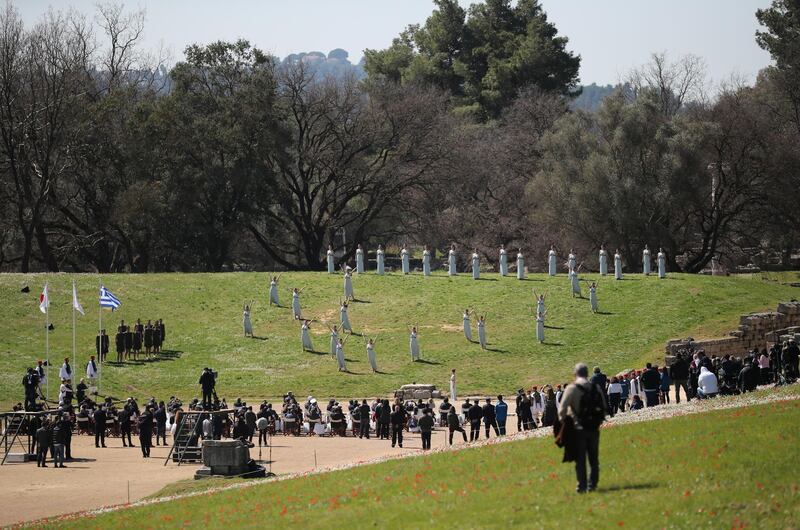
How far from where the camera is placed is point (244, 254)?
84312mm

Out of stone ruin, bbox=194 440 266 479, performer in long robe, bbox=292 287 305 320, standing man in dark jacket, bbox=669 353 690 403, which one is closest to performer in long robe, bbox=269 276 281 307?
performer in long robe, bbox=292 287 305 320

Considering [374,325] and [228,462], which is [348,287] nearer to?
[374,325]

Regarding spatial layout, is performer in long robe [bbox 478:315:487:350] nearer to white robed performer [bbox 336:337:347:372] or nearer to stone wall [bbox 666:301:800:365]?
white robed performer [bbox 336:337:347:372]

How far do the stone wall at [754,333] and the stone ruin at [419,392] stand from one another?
874 cm

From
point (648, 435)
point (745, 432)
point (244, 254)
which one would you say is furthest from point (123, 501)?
point (244, 254)

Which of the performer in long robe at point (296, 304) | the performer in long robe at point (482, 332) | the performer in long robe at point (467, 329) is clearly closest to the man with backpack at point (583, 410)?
the performer in long robe at point (482, 332)

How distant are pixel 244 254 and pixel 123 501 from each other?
56.8m

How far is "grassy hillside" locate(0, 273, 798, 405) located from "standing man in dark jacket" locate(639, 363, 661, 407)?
10.7m

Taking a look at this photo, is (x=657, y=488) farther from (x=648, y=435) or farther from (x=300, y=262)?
(x=300, y=262)

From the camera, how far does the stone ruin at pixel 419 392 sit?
4297 centimetres

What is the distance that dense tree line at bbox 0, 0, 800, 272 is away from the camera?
67.4 metres

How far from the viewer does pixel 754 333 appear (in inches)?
1850

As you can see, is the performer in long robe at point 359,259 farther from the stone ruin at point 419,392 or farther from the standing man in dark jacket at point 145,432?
the standing man in dark jacket at point 145,432

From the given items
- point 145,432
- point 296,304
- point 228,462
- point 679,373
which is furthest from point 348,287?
A: point 228,462
